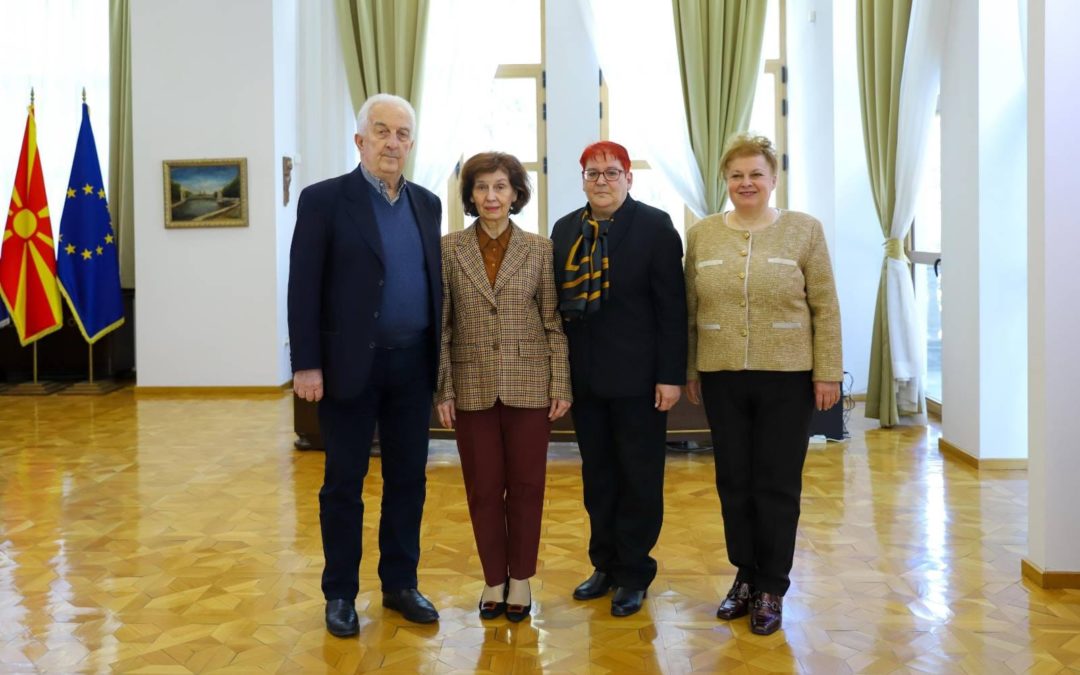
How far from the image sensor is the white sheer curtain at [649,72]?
379 inches

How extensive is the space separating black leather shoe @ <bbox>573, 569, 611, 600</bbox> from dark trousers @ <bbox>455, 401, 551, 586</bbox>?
34 cm

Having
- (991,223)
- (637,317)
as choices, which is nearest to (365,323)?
(637,317)

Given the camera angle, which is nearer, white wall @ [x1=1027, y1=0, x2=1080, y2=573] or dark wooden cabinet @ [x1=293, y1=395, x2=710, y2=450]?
white wall @ [x1=1027, y1=0, x2=1080, y2=573]

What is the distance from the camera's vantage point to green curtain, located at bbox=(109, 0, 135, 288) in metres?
10.4

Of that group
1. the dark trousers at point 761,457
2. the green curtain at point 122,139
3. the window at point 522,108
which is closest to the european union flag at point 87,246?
the green curtain at point 122,139

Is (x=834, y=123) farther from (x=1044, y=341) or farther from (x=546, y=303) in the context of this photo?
(x=546, y=303)

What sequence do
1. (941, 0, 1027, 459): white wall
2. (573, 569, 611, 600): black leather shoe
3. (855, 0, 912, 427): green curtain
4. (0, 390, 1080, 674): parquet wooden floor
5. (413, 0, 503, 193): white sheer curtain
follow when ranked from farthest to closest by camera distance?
(413, 0, 503, 193): white sheer curtain → (855, 0, 912, 427): green curtain → (941, 0, 1027, 459): white wall → (573, 569, 611, 600): black leather shoe → (0, 390, 1080, 674): parquet wooden floor

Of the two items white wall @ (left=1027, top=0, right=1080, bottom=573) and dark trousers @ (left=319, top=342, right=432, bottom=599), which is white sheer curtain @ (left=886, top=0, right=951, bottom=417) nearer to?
white wall @ (left=1027, top=0, right=1080, bottom=573)

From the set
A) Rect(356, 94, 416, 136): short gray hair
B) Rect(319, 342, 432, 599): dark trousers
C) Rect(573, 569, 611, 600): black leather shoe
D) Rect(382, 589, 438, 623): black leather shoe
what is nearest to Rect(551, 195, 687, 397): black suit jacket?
Rect(319, 342, 432, 599): dark trousers

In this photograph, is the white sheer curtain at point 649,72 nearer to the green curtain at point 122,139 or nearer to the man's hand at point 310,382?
the green curtain at point 122,139

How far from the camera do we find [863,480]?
228 inches

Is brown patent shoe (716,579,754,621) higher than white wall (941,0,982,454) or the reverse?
the reverse

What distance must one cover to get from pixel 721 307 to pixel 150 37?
785 cm

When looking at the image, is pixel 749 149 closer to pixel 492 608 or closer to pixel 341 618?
pixel 492 608
